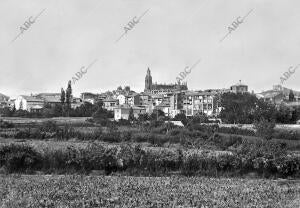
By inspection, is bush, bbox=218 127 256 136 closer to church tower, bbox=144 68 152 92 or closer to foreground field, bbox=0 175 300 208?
foreground field, bbox=0 175 300 208

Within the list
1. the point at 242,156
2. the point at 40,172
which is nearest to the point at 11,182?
the point at 40,172

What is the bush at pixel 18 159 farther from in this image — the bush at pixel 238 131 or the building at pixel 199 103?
the building at pixel 199 103

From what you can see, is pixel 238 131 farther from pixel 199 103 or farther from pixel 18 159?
pixel 199 103

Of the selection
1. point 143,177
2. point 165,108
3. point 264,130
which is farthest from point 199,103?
point 143,177

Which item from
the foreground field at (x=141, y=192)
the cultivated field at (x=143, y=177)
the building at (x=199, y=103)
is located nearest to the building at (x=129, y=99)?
the building at (x=199, y=103)

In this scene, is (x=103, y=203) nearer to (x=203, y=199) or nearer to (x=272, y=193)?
(x=203, y=199)

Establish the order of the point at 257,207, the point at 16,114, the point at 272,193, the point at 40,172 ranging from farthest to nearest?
1. the point at 16,114
2. the point at 40,172
3. the point at 272,193
4. the point at 257,207

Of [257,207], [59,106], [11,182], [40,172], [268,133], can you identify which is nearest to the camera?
[257,207]

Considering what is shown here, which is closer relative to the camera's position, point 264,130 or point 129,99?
point 264,130
